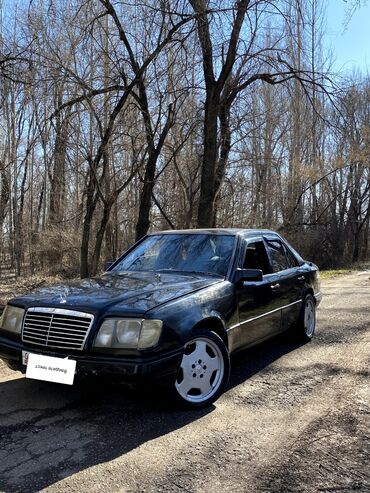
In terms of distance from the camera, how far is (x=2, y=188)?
21.7 meters

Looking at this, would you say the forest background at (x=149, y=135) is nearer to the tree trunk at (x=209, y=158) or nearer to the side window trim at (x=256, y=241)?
the tree trunk at (x=209, y=158)

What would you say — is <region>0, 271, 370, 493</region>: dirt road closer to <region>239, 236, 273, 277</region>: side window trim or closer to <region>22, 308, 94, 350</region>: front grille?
<region>22, 308, 94, 350</region>: front grille

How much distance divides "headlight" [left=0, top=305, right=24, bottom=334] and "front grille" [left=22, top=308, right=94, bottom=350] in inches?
4.2

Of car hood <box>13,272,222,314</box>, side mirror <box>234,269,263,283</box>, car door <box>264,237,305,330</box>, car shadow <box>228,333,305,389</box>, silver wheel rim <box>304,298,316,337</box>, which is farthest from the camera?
silver wheel rim <box>304,298,316,337</box>

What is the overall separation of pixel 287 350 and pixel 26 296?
3.29m

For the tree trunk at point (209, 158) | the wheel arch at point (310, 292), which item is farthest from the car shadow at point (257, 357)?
the tree trunk at point (209, 158)

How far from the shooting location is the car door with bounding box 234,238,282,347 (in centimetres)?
499

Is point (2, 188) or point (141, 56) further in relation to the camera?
point (2, 188)

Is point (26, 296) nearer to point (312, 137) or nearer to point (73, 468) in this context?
point (73, 468)

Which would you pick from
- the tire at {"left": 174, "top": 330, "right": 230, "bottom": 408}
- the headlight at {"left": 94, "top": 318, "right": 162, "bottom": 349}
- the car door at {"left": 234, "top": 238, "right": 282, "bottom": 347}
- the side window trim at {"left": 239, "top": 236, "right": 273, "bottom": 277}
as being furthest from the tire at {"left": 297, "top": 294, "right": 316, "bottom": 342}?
the headlight at {"left": 94, "top": 318, "right": 162, "bottom": 349}

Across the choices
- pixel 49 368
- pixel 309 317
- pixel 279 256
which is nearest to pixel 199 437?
pixel 49 368

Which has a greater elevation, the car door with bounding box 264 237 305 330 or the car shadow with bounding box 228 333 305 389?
the car door with bounding box 264 237 305 330

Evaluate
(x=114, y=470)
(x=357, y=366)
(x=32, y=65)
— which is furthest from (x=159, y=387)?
(x=32, y=65)

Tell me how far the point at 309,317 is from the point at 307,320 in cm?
11
